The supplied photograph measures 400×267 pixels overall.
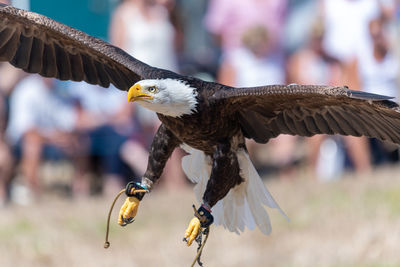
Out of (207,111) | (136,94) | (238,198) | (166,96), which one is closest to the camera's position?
(136,94)

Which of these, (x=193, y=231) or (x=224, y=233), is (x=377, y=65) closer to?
(x=224, y=233)

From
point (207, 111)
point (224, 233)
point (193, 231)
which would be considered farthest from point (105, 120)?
point (193, 231)

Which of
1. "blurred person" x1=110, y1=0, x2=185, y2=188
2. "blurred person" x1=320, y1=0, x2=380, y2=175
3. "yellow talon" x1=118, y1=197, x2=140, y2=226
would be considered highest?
"blurred person" x1=320, y1=0, x2=380, y2=175

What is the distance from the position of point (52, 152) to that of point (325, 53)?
3270mm

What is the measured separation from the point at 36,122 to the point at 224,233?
2.41 metres

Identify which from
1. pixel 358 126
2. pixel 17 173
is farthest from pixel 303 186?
pixel 358 126

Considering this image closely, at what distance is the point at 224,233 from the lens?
9.34 m

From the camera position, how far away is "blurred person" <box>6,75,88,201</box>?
10039mm

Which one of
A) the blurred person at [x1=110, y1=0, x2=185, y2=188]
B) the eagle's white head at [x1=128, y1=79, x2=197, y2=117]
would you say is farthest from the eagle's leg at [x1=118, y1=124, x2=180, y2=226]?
the blurred person at [x1=110, y1=0, x2=185, y2=188]

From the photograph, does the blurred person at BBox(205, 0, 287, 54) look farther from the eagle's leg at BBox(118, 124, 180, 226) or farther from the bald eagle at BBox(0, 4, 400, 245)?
the eagle's leg at BBox(118, 124, 180, 226)

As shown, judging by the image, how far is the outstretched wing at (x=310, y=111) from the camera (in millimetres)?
5621

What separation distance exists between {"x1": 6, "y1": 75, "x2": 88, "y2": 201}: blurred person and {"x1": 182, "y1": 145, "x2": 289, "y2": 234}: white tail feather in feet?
13.2

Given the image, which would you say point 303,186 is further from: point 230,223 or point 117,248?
point 230,223

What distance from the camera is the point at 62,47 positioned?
656cm
